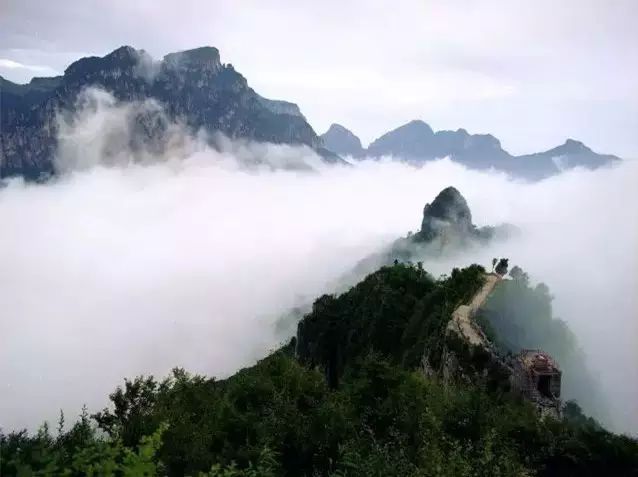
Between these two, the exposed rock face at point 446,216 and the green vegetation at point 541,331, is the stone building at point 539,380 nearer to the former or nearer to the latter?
the green vegetation at point 541,331

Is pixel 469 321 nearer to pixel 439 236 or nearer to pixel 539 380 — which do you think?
pixel 539 380

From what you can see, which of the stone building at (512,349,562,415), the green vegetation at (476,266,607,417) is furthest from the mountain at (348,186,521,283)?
the stone building at (512,349,562,415)

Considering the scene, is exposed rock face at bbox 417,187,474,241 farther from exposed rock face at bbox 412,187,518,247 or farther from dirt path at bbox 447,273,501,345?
dirt path at bbox 447,273,501,345

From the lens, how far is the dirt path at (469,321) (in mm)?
45938

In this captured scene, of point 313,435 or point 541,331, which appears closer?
point 313,435

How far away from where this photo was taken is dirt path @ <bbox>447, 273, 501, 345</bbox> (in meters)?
45.9

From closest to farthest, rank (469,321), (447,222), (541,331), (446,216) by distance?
1. (469,321)
2. (541,331)
3. (447,222)
4. (446,216)

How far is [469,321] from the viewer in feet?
171

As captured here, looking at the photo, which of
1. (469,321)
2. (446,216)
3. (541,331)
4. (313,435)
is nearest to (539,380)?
(469,321)

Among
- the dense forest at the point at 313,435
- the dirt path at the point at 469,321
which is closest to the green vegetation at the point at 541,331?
the dirt path at the point at 469,321

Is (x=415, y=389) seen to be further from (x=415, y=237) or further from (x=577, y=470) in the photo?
(x=415, y=237)

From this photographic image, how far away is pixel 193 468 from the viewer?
15953 mm

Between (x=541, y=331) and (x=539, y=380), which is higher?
(x=539, y=380)

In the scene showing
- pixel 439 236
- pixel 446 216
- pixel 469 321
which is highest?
pixel 446 216
